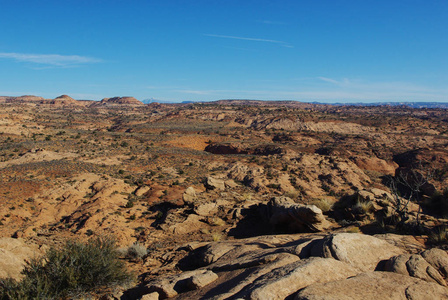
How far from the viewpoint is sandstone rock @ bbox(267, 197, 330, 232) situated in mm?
12930

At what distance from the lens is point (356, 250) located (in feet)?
24.3

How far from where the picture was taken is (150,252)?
43.0 ft

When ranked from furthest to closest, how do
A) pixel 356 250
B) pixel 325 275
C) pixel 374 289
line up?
pixel 356 250 → pixel 325 275 → pixel 374 289

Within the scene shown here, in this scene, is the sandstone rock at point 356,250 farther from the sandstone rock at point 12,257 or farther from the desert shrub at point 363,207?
the sandstone rock at point 12,257

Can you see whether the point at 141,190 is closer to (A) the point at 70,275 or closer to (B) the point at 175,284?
(A) the point at 70,275

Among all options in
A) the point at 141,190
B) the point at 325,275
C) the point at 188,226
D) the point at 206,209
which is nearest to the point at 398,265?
the point at 325,275

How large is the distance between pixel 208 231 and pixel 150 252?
11.2ft

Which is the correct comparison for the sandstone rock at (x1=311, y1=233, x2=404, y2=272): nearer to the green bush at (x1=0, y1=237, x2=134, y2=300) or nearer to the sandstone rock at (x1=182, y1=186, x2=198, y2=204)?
the green bush at (x1=0, y1=237, x2=134, y2=300)

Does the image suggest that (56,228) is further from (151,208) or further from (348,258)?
(348,258)

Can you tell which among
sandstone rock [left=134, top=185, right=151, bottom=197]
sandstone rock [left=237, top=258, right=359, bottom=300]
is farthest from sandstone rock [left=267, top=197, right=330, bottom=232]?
sandstone rock [left=134, top=185, right=151, bottom=197]

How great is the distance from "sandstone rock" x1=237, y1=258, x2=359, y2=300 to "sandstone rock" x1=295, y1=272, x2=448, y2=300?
284 millimetres

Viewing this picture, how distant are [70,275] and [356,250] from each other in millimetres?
8522

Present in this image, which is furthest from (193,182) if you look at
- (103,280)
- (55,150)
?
(55,150)

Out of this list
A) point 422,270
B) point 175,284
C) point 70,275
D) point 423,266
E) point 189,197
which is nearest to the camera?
point 422,270
